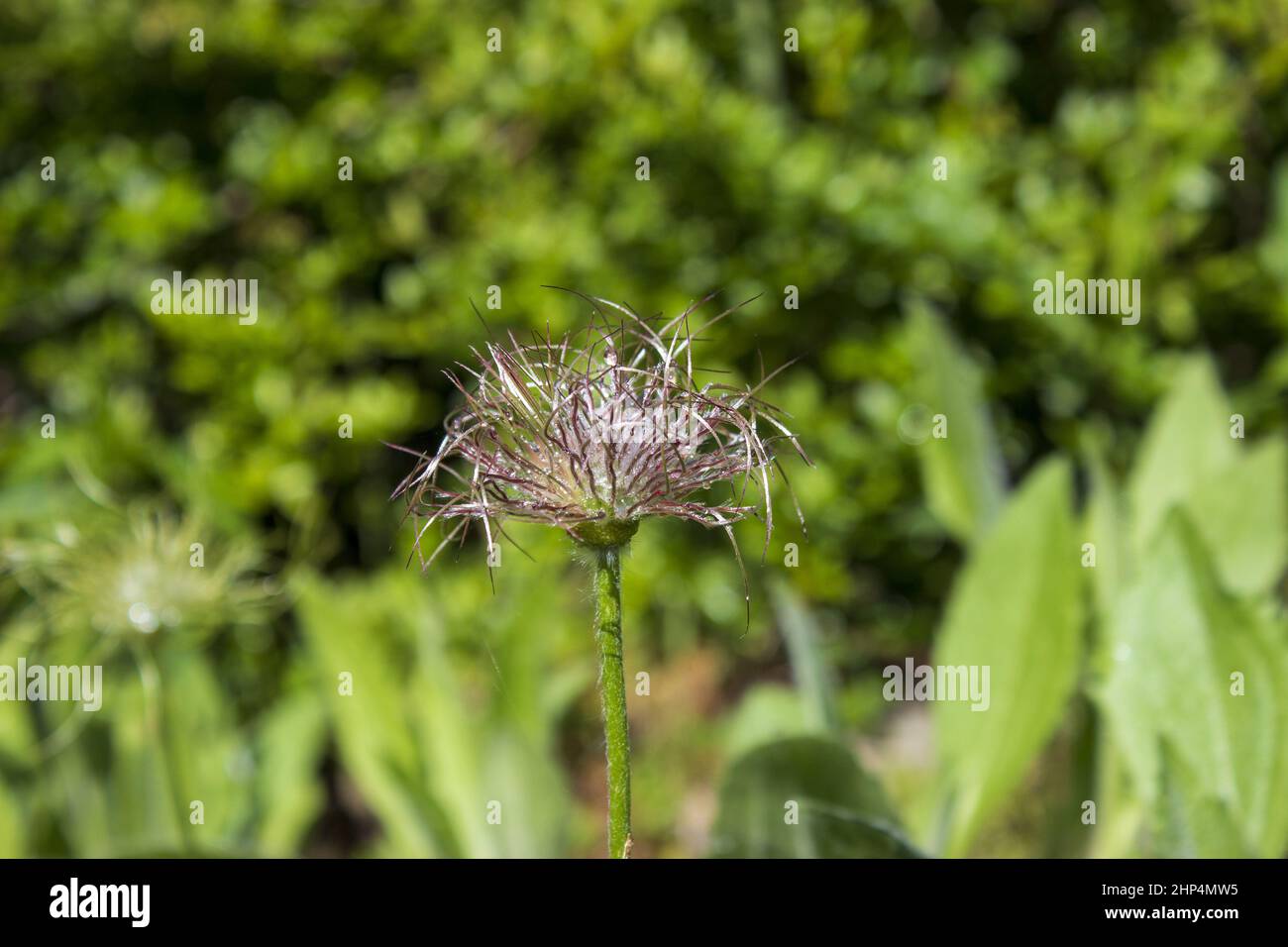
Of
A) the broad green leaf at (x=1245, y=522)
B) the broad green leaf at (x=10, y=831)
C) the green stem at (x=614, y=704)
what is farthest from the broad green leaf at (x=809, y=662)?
the broad green leaf at (x=10, y=831)

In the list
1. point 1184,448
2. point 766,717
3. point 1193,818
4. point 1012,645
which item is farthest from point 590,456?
point 1184,448

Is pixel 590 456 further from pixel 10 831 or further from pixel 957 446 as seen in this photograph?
pixel 10 831

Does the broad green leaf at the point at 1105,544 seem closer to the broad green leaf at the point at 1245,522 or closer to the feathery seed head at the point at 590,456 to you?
the broad green leaf at the point at 1245,522

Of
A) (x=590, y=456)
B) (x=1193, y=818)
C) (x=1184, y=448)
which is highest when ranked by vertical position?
(x=1184, y=448)

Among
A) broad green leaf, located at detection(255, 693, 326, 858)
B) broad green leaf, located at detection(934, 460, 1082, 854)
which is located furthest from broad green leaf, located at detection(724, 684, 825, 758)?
broad green leaf, located at detection(255, 693, 326, 858)

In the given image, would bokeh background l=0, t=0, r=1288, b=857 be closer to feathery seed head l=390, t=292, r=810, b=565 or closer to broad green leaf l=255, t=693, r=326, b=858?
broad green leaf l=255, t=693, r=326, b=858

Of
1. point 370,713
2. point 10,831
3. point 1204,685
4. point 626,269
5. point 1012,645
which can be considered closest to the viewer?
point 1204,685

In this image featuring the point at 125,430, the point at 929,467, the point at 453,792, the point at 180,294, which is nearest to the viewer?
the point at 453,792
